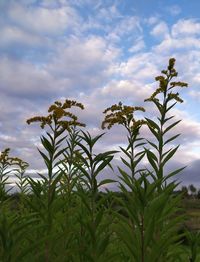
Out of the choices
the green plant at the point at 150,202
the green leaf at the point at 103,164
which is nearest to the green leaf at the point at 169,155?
Result: the green plant at the point at 150,202

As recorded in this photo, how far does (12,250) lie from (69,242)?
1725mm

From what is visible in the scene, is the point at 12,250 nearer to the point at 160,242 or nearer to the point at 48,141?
the point at 160,242

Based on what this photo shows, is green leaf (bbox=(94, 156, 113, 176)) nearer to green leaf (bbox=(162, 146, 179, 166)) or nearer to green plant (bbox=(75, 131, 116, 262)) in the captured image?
green plant (bbox=(75, 131, 116, 262))

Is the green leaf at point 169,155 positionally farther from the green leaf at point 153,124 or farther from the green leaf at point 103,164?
the green leaf at point 103,164

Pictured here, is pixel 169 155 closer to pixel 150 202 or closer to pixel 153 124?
pixel 153 124

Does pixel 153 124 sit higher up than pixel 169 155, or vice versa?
Result: pixel 153 124

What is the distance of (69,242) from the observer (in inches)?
226

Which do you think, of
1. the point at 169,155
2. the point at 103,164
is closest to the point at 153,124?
the point at 169,155

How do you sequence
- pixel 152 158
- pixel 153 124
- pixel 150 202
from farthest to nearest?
pixel 153 124, pixel 152 158, pixel 150 202

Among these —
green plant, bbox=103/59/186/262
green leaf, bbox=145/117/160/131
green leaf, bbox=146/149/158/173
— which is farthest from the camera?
green leaf, bbox=145/117/160/131

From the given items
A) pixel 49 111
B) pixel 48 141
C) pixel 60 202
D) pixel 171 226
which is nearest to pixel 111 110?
pixel 49 111

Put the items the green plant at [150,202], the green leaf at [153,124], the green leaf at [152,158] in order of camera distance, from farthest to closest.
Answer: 1. the green leaf at [153,124]
2. the green leaf at [152,158]
3. the green plant at [150,202]

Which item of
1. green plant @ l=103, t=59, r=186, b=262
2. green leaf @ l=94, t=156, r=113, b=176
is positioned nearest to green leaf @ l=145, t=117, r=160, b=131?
green plant @ l=103, t=59, r=186, b=262

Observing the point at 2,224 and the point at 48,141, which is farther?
the point at 48,141
